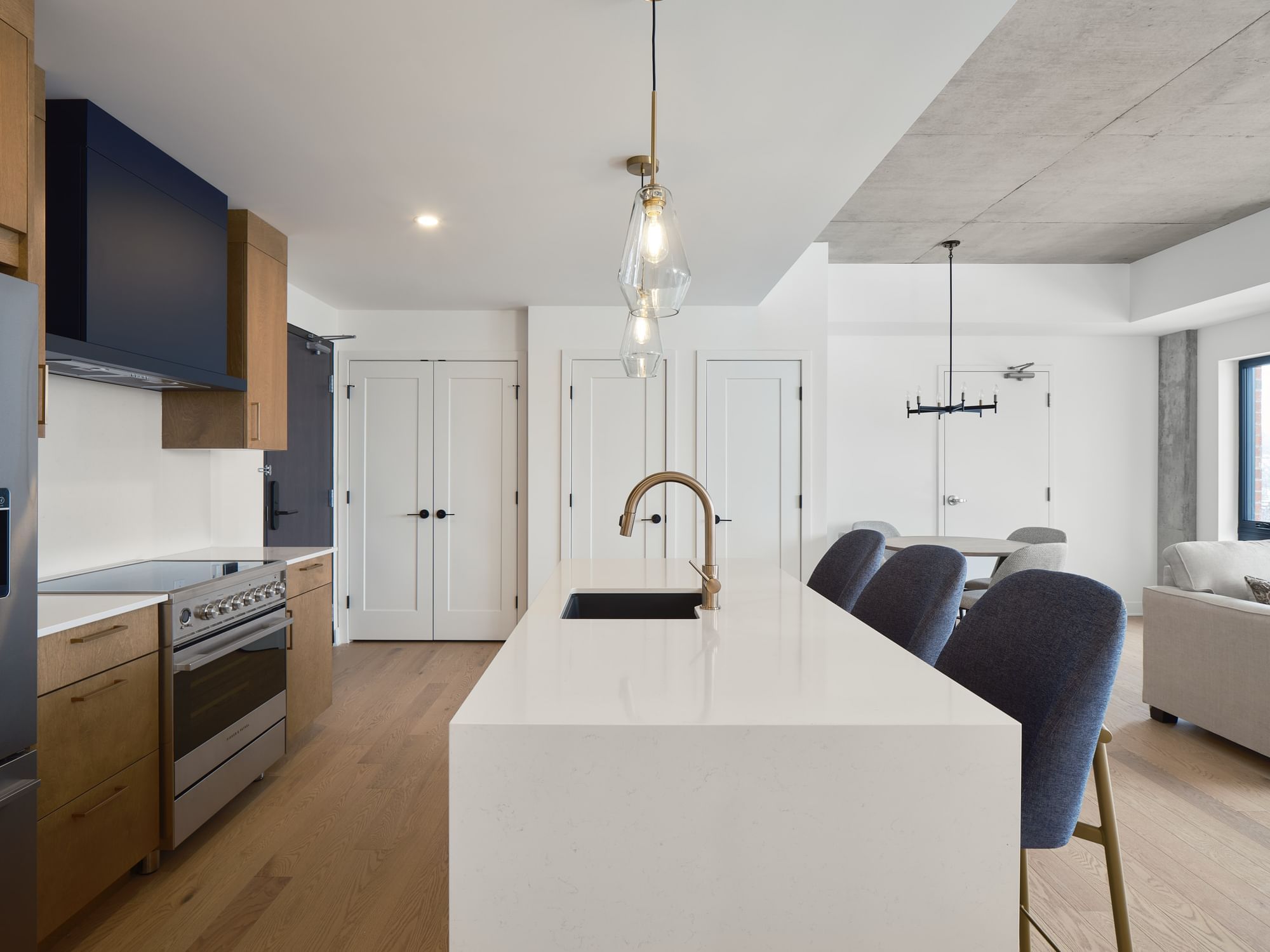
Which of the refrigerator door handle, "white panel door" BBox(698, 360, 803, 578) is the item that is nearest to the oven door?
the refrigerator door handle

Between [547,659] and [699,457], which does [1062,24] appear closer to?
[547,659]

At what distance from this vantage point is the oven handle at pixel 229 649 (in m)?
2.29

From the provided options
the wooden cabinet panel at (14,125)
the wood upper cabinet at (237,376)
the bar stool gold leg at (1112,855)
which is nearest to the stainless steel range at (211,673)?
the wood upper cabinet at (237,376)

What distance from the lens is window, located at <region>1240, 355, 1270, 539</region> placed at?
17.4 ft

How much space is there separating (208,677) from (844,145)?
2.75 metres

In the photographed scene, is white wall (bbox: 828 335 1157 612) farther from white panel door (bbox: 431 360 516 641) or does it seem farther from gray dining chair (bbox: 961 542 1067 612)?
white panel door (bbox: 431 360 516 641)

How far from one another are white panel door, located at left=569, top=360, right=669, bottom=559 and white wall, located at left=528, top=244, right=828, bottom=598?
0.11 m

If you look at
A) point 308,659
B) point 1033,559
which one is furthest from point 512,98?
point 1033,559

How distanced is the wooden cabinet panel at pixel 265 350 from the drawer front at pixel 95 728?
1323mm

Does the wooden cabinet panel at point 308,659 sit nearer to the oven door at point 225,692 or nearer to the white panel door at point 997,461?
the oven door at point 225,692

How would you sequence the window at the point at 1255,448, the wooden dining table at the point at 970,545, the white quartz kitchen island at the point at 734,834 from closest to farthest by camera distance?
the white quartz kitchen island at the point at 734,834
the wooden dining table at the point at 970,545
the window at the point at 1255,448

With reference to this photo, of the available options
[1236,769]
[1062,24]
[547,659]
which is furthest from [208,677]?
[1236,769]

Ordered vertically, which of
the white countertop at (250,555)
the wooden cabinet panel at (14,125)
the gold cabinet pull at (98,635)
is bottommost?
the gold cabinet pull at (98,635)

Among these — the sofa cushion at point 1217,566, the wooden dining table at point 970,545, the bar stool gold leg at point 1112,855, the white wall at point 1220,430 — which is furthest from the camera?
the white wall at point 1220,430
